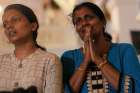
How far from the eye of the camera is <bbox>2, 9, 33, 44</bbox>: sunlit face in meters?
2.67

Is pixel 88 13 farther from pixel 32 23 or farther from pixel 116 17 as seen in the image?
pixel 116 17

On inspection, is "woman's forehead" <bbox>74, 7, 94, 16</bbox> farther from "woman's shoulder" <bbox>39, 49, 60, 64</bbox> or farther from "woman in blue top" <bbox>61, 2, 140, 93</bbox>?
"woman's shoulder" <bbox>39, 49, 60, 64</bbox>

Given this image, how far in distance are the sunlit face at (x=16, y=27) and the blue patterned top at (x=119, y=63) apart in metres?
0.31

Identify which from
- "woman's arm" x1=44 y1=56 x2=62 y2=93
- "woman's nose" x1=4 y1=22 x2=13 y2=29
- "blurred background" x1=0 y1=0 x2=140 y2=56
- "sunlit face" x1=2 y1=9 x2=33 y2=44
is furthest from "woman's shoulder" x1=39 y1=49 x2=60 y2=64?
"blurred background" x1=0 y1=0 x2=140 y2=56

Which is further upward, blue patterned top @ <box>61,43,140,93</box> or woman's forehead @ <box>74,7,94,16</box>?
woman's forehead @ <box>74,7,94,16</box>

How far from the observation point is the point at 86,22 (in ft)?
9.11

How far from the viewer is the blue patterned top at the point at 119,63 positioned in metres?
2.69

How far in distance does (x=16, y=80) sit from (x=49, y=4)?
10322mm

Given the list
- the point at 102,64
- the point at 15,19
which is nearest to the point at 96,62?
the point at 102,64

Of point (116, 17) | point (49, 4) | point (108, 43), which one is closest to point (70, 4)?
point (116, 17)

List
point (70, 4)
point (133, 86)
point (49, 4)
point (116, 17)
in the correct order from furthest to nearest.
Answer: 1. point (49, 4)
2. point (70, 4)
3. point (116, 17)
4. point (133, 86)

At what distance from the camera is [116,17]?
26.8 feet

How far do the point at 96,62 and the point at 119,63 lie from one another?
0.15 metres

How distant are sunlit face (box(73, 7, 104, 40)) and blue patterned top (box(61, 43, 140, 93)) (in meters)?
0.15
